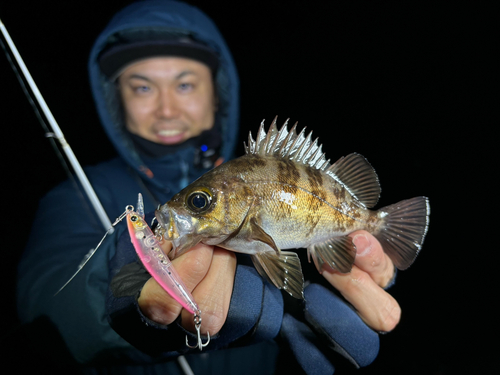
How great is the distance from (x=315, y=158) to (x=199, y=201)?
0.52m

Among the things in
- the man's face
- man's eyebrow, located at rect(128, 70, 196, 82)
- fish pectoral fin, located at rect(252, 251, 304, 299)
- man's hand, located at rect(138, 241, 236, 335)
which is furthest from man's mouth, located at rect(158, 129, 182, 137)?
fish pectoral fin, located at rect(252, 251, 304, 299)

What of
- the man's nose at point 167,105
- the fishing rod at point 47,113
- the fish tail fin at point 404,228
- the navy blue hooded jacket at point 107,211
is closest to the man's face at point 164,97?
the man's nose at point 167,105

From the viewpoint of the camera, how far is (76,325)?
1177 mm

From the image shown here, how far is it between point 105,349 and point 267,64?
5663mm

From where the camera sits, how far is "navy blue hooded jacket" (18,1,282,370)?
3.82 feet

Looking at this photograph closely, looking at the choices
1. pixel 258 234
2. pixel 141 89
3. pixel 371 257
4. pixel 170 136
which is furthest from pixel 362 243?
pixel 141 89

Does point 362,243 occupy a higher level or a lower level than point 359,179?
lower

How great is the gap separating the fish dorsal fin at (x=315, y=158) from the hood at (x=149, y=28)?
117cm

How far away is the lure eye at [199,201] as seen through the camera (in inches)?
28.4

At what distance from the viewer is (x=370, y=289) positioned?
3.55 feet

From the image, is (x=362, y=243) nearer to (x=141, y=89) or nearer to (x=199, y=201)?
(x=199, y=201)

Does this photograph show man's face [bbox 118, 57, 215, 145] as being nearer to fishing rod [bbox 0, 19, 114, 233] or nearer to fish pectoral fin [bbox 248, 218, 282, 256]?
fishing rod [bbox 0, 19, 114, 233]

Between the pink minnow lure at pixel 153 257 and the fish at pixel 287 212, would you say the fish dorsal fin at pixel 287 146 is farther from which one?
the pink minnow lure at pixel 153 257

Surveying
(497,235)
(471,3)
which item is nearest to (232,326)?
(497,235)
